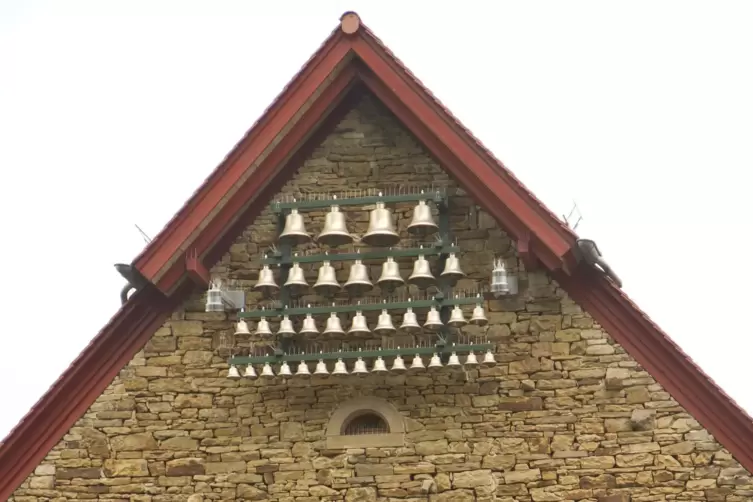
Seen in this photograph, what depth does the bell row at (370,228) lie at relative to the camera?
39.9 ft

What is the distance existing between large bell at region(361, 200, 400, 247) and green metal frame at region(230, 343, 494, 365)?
1191mm

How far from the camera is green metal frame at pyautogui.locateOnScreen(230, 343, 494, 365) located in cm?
1190

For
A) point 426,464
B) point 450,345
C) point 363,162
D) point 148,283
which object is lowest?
point 426,464

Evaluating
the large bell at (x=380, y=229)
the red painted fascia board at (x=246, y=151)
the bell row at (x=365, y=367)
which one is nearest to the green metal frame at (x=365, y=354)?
the bell row at (x=365, y=367)

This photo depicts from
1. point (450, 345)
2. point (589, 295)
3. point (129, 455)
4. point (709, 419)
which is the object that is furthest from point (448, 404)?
point (129, 455)

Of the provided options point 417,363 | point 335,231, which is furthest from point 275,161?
point 417,363

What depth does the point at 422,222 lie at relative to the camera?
12.1 metres

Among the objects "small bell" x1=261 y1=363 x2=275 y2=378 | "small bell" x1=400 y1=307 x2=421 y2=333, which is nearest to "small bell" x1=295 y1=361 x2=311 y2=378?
"small bell" x1=261 y1=363 x2=275 y2=378

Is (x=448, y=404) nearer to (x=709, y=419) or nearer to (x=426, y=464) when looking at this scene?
(x=426, y=464)

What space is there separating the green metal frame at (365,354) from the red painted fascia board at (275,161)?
1.29m

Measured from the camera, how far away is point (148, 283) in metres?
12.5

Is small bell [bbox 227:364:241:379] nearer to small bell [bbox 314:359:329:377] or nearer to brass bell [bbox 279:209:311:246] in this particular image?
small bell [bbox 314:359:329:377]

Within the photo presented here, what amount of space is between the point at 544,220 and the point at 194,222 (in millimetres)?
3769

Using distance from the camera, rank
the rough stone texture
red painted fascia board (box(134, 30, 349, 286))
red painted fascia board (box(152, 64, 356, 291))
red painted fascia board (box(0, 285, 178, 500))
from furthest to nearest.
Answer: red painted fascia board (box(152, 64, 356, 291)) < red painted fascia board (box(0, 285, 178, 500)) < red painted fascia board (box(134, 30, 349, 286)) < the rough stone texture
